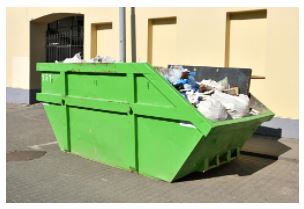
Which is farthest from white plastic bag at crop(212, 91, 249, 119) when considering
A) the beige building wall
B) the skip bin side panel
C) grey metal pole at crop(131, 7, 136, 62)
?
grey metal pole at crop(131, 7, 136, 62)

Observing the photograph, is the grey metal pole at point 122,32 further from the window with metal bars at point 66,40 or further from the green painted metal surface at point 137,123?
the window with metal bars at point 66,40

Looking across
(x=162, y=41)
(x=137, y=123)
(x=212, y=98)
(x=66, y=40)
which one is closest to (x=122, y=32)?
(x=162, y=41)

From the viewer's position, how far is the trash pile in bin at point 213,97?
454 cm

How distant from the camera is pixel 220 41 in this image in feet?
26.0

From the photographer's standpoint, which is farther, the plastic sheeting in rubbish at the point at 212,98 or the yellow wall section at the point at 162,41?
the yellow wall section at the point at 162,41

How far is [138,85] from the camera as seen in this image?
4.83m

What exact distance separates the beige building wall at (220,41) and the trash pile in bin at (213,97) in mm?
2071

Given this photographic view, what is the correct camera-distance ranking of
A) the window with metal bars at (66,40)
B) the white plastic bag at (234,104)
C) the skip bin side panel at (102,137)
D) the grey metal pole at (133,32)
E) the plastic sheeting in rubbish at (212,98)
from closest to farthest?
the plastic sheeting in rubbish at (212,98)
the white plastic bag at (234,104)
the skip bin side panel at (102,137)
the grey metal pole at (133,32)
the window with metal bars at (66,40)

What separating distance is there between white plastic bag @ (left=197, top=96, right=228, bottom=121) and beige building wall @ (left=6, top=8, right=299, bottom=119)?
10.1 ft

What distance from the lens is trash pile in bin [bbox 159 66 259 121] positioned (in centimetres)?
454

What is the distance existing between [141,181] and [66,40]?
35.0 feet

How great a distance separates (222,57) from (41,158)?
3.95 meters

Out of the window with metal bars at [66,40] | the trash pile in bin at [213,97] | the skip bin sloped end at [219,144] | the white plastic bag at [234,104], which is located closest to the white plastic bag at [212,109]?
the trash pile in bin at [213,97]

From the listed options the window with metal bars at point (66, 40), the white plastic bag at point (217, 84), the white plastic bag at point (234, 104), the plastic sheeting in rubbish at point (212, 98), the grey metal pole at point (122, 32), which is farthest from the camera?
the window with metal bars at point (66, 40)
